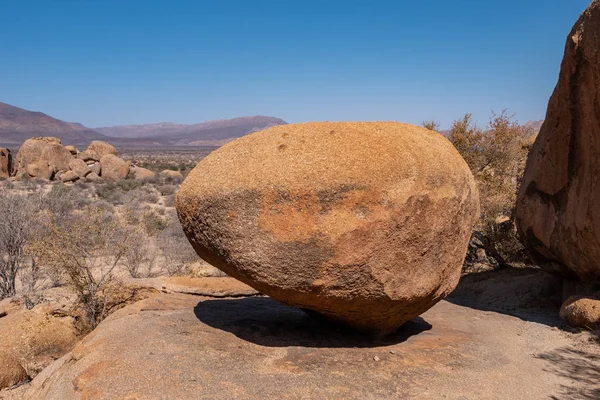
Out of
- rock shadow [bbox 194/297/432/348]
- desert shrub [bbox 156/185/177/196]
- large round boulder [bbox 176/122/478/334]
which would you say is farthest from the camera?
desert shrub [bbox 156/185/177/196]

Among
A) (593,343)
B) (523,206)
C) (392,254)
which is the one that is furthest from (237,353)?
(523,206)

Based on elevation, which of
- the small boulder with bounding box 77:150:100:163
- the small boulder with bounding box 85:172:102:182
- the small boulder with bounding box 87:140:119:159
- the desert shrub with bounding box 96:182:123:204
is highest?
the small boulder with bounding box 87:140:119:159

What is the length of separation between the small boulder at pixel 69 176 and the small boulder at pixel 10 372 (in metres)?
21.5

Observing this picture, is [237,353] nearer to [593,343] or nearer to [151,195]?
[593,343]

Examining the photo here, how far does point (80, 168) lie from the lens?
26359 mm

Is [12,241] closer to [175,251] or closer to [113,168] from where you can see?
[175,251]

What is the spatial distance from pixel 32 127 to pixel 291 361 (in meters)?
162

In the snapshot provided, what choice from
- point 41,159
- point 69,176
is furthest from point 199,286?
point 41,159

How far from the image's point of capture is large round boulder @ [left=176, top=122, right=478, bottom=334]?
4059 millimetres

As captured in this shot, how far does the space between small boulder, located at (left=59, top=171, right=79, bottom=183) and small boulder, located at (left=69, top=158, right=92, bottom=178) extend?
414 mm

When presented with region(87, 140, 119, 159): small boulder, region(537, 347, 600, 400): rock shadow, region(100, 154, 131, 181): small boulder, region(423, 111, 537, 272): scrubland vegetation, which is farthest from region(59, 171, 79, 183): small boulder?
region(537, 347, 600, 400): rock shadow

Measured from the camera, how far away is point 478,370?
4551mm

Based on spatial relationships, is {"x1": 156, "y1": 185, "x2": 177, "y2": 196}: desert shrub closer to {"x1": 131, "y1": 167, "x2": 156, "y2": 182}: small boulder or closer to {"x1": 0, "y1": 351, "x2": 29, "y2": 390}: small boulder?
{"x1": 131, "y1": 167, "x2": 156, "y2": 182}: small boulder

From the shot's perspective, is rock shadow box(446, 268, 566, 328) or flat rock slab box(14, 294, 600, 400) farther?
rock shadow box(446, 268, 566, 328)
